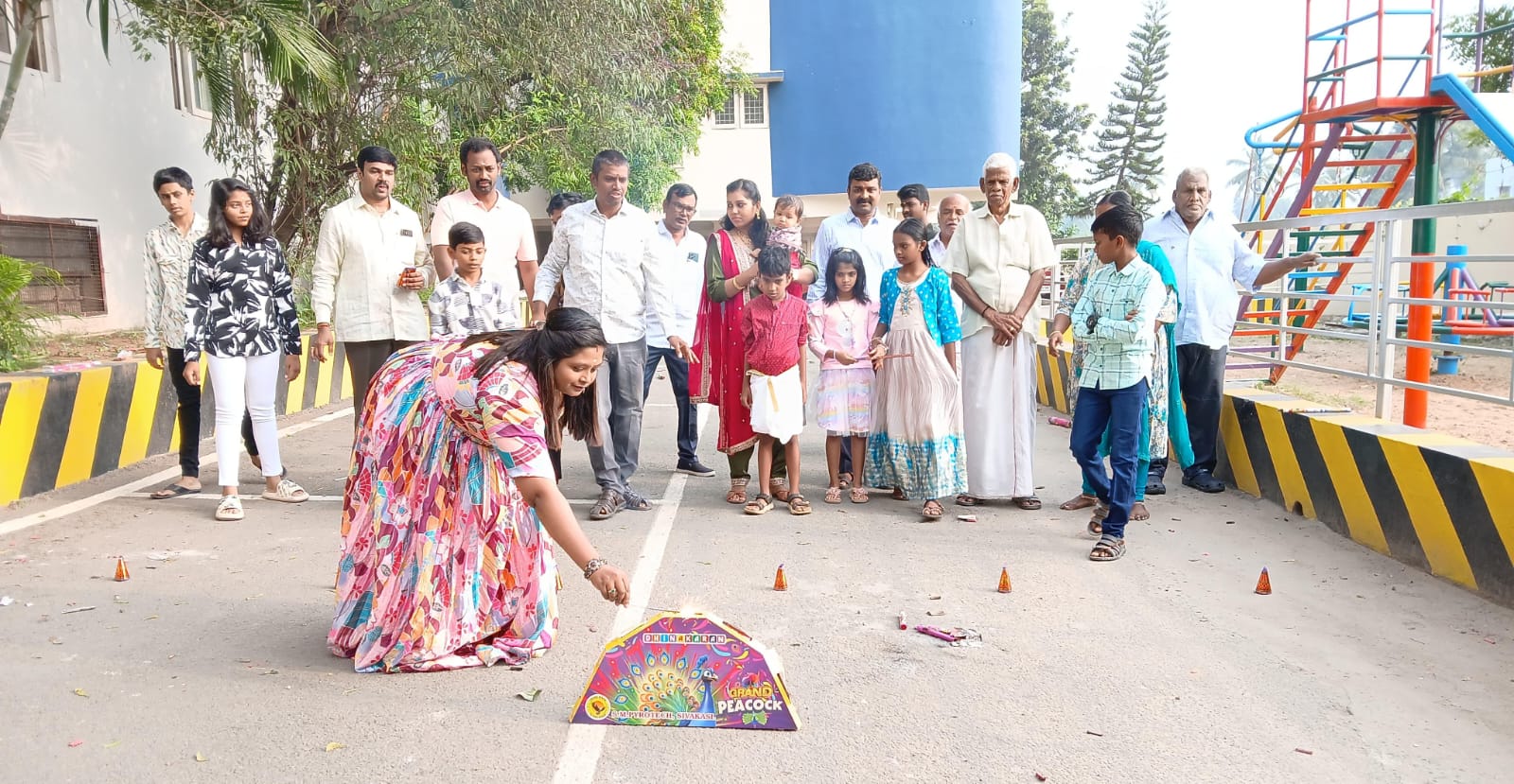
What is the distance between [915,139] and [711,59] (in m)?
5.98

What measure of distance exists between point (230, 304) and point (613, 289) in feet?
7.12

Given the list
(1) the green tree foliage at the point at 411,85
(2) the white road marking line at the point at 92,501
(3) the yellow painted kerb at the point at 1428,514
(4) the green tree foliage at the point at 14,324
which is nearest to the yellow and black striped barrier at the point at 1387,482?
(3) the yellow painted kerb at the point at 1428,514

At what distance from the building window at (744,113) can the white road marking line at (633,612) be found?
24.1 metres

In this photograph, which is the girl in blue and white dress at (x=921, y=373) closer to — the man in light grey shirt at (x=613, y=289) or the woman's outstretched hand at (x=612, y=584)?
the man in light grey shirt at (x=613, y=289)

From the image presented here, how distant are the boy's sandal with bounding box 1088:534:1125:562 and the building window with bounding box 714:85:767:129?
2612cm

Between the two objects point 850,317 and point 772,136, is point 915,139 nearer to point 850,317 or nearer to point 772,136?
point 772,136

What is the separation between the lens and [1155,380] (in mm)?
6496

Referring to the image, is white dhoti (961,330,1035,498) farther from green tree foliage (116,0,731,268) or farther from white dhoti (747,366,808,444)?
green tree foliage (116,0,731,268)

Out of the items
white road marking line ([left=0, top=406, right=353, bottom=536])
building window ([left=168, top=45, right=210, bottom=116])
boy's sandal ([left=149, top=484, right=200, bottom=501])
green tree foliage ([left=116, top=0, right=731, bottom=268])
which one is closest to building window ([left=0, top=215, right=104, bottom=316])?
green tree foliage ([left=116, top=0, right=731, bottom=268])

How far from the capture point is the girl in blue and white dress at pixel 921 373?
639cm

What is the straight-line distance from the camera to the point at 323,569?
508 cm

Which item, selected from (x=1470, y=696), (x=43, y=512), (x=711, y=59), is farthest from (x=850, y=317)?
(x=711, y=59)

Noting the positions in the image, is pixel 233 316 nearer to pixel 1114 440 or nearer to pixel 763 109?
pixel 1114 440

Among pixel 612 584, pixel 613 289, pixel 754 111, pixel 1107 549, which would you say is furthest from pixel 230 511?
pixel 754 111
